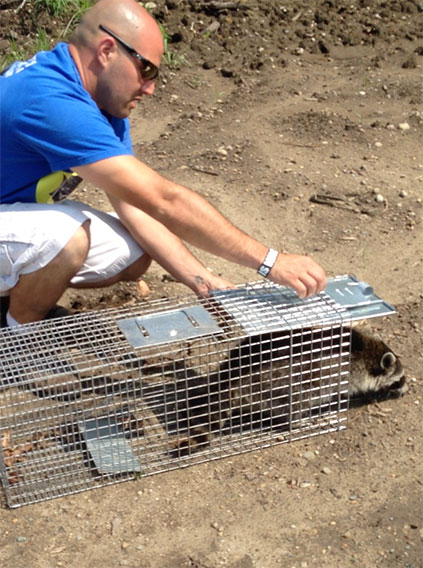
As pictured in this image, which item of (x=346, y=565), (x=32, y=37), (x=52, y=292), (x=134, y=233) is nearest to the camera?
(x=346, y=565)

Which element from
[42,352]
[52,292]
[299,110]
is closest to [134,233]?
[52,292]

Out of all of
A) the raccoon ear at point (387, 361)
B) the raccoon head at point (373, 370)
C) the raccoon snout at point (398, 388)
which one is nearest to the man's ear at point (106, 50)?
the raccoon head at point (373, 370)

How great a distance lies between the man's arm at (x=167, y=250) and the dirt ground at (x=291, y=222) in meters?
0.67

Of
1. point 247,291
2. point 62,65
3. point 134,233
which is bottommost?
point 134,233

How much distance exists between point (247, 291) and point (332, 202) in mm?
2615

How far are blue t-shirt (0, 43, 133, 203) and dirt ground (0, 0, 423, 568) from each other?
1.30 metres

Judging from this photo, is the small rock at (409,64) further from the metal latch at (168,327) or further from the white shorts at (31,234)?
the metal latch at (168,327)

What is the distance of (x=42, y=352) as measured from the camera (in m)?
3.66

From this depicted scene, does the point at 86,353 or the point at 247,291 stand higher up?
the point at 247,291

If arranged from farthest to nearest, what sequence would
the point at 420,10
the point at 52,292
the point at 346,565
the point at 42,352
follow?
1. the point at 420,10
2. the point at 52,292
3. the point at 42,352
4. the point at 346,565

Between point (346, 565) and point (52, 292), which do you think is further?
point (52, 292)

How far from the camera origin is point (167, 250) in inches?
186

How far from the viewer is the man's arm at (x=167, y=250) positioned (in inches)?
179

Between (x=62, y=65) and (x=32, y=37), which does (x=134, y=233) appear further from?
(x=32, y=37)
